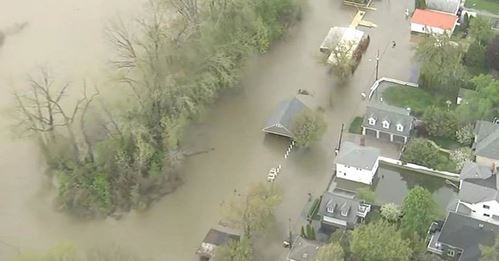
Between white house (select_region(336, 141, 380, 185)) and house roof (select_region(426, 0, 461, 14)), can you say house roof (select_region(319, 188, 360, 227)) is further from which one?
house roof (select_region(426, 0, 461, 14))

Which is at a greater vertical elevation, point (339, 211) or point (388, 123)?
point (388, 123)

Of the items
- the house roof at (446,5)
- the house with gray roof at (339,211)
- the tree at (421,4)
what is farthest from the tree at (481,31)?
the house with gray roof at (339,211)

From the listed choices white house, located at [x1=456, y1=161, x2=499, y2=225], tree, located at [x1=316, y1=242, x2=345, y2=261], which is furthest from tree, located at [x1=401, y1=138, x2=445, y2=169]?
tree, located at [x1=316, y1=242, x2=345, y2=261]

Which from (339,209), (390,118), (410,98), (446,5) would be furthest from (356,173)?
(446,5)

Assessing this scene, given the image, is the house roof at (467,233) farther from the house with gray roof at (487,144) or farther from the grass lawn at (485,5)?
the grass lawn at (485,5)

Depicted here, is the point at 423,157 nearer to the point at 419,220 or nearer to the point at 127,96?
the point at 419,220

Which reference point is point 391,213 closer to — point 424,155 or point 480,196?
point 480,196
